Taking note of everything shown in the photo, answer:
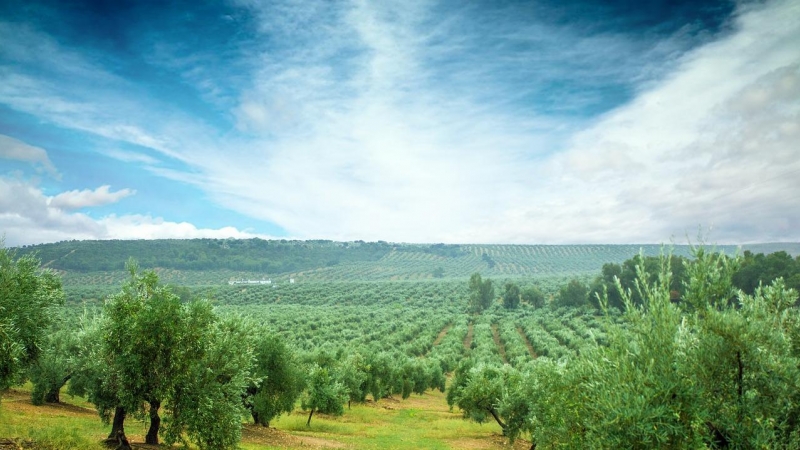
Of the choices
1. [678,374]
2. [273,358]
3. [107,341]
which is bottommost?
[273,358]

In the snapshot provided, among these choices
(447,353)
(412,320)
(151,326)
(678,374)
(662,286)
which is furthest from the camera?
(412,320)

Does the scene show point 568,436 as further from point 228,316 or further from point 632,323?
point 228,316

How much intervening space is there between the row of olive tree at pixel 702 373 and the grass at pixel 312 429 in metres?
22.1

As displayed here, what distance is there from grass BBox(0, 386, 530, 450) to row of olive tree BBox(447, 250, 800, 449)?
22.1m

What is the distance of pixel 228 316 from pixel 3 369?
1060cm

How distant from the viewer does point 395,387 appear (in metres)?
60.4

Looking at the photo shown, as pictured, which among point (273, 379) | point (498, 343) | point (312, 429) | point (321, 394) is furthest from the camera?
point (498, 343)

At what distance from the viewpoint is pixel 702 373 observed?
1127 centimetres

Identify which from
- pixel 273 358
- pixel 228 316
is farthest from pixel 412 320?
pixel 228 316

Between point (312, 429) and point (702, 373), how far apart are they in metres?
36.3

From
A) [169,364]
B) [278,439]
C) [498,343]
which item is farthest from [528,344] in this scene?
[169,364]

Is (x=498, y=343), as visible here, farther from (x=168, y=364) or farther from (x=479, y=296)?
(x=168, y=364)

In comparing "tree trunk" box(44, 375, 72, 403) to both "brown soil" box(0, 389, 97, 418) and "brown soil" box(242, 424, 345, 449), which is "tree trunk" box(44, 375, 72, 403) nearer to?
"brown soil" box(0, 389, 97, 418)

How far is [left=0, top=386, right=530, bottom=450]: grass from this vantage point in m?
22.0
